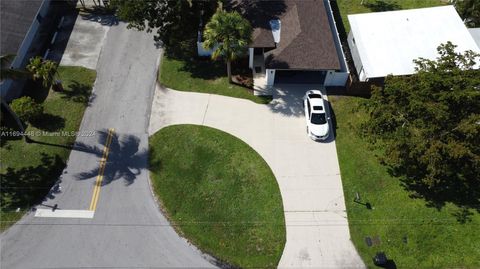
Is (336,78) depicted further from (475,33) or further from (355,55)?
(475,33)

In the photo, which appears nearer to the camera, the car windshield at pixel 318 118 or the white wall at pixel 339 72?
the car windshield at pixel 318 118

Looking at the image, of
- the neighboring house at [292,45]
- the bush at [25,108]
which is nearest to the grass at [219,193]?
the neighboring house at [292,45]

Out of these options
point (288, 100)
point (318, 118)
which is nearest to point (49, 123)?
point (288, 100)

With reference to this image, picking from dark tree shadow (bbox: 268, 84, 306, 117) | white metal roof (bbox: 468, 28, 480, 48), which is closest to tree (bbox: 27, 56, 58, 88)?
dark tree shadow (bbox: 268, 84, 306, 117)

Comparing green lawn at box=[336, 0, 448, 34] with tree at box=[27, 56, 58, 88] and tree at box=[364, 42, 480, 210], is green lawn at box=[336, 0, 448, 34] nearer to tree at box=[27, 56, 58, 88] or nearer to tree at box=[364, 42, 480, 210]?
tree at box=[364, 42, 480, 210]

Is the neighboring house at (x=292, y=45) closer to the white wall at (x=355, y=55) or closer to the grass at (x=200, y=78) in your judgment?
the grass at (x=200, y=78)
